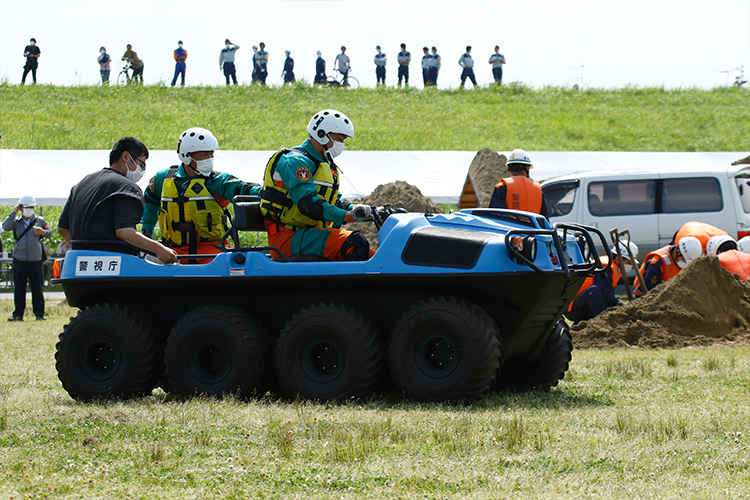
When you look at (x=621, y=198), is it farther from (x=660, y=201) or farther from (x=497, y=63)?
(x=497, y=63)

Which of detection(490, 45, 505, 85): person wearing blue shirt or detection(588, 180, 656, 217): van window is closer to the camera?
detection(588, 180, 656, 217): van window

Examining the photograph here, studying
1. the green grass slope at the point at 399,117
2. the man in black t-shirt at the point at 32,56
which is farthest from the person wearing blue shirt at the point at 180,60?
the man in black t-shirt at the point at 32,56

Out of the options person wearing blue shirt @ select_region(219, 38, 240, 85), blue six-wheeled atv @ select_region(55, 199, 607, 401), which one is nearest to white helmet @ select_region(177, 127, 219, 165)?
blue six-wheeled atv @ select_region(55, 199, 607, 401)

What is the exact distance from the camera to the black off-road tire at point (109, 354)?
668cm

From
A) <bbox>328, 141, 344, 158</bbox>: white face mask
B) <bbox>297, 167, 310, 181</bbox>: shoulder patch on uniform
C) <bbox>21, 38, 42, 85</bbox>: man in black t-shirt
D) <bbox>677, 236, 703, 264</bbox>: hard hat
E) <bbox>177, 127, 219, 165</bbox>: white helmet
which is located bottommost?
<bbox>677, 236, 703, 264</bbox>: hard hat

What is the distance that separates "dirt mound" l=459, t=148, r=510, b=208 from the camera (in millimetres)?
18453

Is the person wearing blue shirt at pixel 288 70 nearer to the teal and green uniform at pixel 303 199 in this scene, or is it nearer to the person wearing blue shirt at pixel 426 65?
the person wearing blue shirt at pixel 426 65

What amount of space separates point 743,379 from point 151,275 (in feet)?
15.6

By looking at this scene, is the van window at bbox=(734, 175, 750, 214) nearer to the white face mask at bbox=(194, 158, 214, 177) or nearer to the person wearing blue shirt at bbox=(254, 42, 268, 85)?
the white face mask at bbox=(194, 158, 214, 177)

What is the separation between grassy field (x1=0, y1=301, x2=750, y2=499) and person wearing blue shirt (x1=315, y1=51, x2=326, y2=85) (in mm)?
36589

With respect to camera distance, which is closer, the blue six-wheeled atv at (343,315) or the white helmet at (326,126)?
the blue six-wheeled atv at (343,315)

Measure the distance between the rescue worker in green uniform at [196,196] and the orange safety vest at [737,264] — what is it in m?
7.02

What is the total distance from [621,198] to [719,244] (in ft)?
12.9

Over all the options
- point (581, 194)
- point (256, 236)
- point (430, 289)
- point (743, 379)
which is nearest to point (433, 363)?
point (430, 289)
